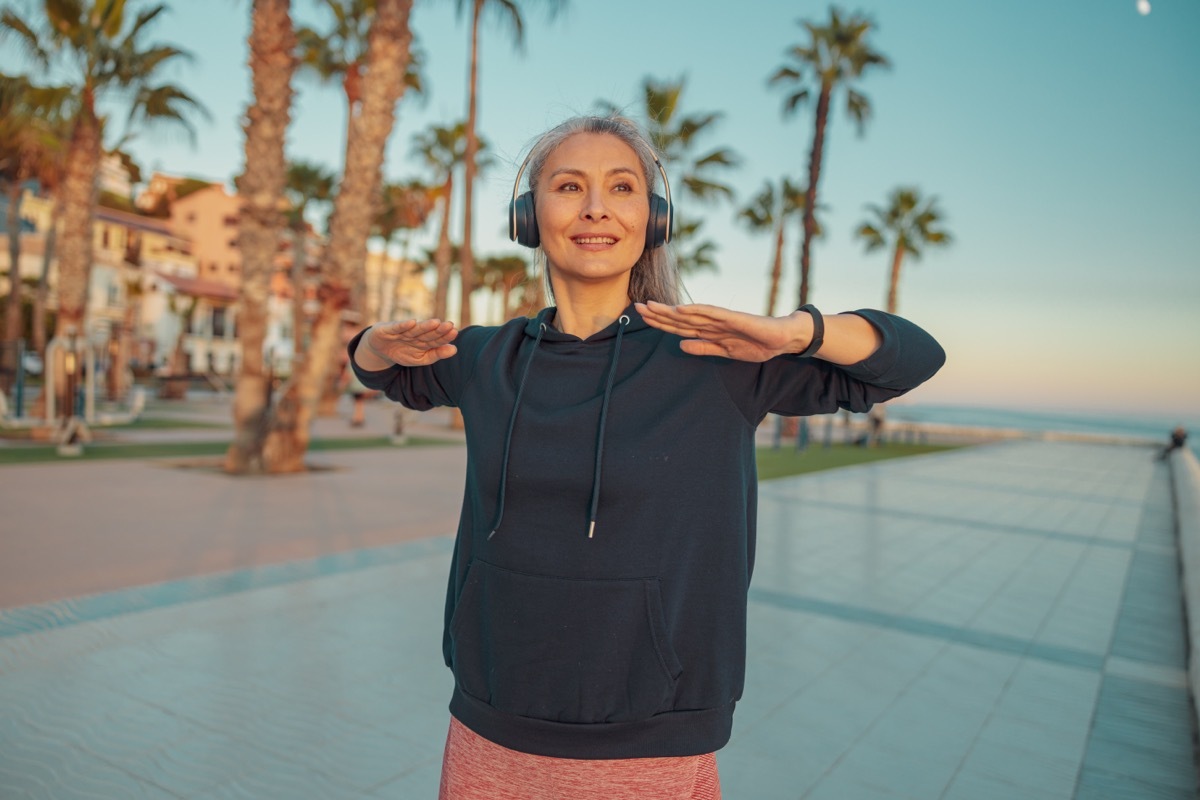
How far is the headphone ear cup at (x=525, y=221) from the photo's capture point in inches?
65.7

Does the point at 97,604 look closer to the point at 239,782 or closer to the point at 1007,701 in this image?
the point at 239,782

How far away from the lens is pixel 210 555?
21.6ft

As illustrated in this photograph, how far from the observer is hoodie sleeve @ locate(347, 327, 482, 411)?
1.64 metres

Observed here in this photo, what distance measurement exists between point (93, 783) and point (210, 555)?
3694 millimetres

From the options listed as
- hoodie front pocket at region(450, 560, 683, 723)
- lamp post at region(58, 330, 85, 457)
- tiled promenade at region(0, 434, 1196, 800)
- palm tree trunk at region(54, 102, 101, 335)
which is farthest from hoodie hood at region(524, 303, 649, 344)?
palm tree trunk at region(54, 102, 101, 335)

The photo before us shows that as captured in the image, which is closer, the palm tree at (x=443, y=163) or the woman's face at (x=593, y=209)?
the woman's face at (x=593, y=209)

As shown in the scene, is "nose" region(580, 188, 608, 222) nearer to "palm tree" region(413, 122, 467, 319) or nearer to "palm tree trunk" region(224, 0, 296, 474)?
"palm tree trunk" region(224, 0, 296, 474)

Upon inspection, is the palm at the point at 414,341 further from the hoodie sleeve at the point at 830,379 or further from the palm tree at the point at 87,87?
the palm tree at the point at 87,87

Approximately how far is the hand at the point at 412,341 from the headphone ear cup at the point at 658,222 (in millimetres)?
418

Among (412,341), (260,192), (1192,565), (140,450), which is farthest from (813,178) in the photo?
(412,341)

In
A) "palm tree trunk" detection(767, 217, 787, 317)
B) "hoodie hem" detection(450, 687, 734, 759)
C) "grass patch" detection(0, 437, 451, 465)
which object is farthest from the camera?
"palm tree trunk" detection(767, 217, 787, 317)

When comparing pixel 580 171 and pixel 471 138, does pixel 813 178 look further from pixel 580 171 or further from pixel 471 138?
pixel 580 171

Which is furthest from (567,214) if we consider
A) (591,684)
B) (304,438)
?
(304,438)

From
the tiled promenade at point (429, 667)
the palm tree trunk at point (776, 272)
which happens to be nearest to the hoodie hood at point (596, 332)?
the tiled promenade at point (429, 667)
